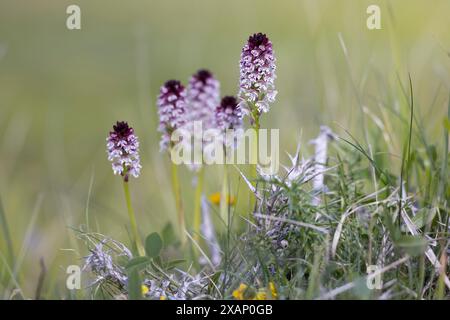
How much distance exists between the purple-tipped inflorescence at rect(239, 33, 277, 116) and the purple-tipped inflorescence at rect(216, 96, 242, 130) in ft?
0.95

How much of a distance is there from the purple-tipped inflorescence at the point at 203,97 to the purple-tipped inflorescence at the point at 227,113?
0.73 ft

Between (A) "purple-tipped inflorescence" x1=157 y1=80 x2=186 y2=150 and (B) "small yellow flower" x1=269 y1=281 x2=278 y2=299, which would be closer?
(B) "small yellow flower" x1=269 y1=281 x2=278 y2=299

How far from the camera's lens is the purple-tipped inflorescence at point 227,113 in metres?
2.22

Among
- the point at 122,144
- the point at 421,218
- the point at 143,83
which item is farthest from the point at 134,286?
the point at 143,83

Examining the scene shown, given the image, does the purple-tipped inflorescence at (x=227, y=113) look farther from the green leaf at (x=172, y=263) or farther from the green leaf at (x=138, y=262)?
the green leaf at (x=138, y=262)

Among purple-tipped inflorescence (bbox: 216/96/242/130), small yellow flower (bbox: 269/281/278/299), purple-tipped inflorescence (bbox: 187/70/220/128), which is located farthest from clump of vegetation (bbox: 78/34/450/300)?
purple-tipped inflorescence (bbox: 187/70/220/128)

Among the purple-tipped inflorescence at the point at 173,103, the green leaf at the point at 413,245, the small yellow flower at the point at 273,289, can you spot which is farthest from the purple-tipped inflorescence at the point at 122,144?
the green leaf at the point at 413,245

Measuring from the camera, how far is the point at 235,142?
2.35 metres

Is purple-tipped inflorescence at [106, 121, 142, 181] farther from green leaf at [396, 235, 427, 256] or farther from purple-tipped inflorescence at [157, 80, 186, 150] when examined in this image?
green leaf at [396, 235, 427, 256]

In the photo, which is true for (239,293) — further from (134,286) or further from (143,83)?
(143,83)

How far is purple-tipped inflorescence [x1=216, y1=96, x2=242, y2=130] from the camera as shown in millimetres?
2217

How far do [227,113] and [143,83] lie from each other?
372 centimetres

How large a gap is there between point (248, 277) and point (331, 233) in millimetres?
260
